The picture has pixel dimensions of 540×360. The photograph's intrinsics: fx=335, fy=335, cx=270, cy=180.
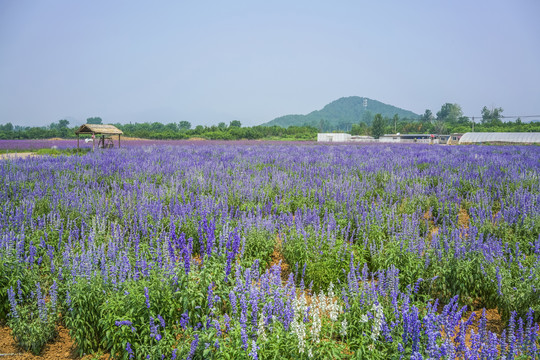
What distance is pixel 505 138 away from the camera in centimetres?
5159

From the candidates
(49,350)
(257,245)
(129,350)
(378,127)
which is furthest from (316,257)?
(378,127)

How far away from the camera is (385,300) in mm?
3641

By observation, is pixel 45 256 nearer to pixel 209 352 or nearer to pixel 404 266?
pixel 209 352

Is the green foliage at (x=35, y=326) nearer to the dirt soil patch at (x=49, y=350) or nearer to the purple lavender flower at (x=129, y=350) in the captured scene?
the dirt soil patch at (x=49, y=350)

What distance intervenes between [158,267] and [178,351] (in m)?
1.08

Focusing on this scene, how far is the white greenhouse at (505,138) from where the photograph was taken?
46844 millimetres

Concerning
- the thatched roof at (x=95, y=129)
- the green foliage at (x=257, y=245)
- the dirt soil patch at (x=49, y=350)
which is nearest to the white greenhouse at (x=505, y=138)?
the thatched roof at (x=95, y=129)

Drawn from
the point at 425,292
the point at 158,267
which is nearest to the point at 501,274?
the point at 425,292

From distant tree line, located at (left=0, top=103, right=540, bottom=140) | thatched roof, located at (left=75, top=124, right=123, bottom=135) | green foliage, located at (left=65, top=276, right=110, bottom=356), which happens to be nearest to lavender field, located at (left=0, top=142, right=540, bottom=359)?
green foliage, located at (left=65, top=276, right=110, bottom=356)

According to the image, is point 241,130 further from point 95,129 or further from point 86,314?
point 86,314

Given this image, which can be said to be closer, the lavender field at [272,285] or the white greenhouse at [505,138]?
the lavender field at [272,285]

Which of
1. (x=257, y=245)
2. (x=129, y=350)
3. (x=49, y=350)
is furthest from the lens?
(x=257, y=245)

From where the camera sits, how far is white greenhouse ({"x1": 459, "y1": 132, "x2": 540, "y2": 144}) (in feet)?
154

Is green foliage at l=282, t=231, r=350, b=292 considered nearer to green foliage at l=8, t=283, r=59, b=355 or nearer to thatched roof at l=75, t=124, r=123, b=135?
green foliage at l=8, t=283, r=59, b=355
